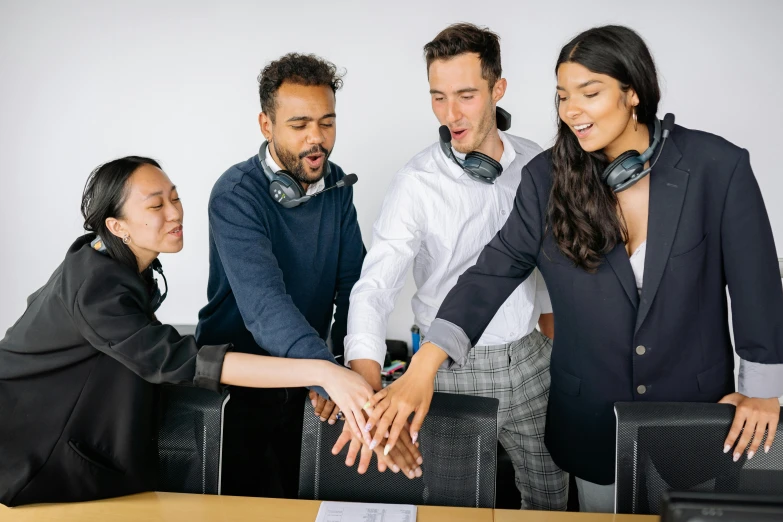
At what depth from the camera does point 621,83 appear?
161 centimetres

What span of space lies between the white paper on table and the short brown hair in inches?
50.5

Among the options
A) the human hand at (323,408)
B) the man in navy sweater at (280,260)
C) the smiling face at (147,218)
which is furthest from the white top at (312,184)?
the human hand at (323,408)

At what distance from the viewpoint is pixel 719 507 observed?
3.03 ft

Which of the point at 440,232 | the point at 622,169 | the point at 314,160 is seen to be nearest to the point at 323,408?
the point at 440,232

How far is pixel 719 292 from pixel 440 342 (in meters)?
0.72

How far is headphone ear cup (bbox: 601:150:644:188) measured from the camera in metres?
1.63

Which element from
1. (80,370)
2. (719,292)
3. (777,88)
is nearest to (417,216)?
(719,292)

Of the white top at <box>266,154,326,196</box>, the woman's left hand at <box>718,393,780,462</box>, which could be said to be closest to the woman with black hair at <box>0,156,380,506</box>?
the white top at <box>266,154,326,196</box>

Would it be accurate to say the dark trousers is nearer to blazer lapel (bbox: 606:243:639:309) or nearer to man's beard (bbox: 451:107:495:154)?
man's beard (bbox: 451:107:495:154)

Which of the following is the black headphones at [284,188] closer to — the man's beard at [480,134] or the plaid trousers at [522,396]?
the man's beard at [480,134]

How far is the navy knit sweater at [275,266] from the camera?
6.15ft

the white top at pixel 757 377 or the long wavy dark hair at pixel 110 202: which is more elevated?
the long wavy dark hair at pixel 110 202

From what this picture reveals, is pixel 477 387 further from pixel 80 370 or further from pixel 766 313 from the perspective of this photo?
pixel 80 370

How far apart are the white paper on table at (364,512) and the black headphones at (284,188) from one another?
0.90 meters
